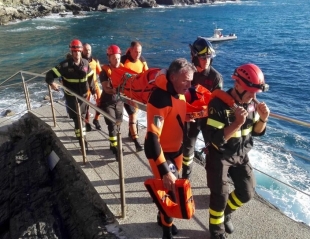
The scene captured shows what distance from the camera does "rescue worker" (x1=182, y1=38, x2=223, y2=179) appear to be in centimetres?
409

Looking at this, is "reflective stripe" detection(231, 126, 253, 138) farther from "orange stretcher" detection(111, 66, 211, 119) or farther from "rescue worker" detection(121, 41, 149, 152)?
"rescue worker" detection(121, 41, 149, 152)

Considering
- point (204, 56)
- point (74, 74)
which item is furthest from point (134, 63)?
point (204, 56)

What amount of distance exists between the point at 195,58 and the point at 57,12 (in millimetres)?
58104

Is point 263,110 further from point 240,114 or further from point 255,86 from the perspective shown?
point 240,114

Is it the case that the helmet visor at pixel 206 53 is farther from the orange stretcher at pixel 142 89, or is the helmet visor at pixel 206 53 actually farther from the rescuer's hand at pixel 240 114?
the rescuer's hand at pixel 240 114

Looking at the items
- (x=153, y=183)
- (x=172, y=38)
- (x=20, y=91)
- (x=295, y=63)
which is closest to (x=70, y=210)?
(x=153, y=183)

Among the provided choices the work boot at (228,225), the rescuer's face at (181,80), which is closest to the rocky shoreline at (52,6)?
the rescuer's face at (181,80)

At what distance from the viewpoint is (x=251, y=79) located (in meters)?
2.96

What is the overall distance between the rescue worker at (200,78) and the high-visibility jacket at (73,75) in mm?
2357

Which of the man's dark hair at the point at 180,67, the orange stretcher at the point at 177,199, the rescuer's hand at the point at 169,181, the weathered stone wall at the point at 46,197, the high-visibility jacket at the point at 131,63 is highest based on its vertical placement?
the man's dark hair at the point at 180,67

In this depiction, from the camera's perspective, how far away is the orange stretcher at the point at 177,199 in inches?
122

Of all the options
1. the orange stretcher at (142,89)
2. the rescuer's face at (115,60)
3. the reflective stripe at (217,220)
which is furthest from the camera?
the rescuer's face at (115,60)

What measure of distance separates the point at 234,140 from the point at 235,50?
3139cm

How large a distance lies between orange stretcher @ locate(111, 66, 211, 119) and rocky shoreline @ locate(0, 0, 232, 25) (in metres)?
46.9
